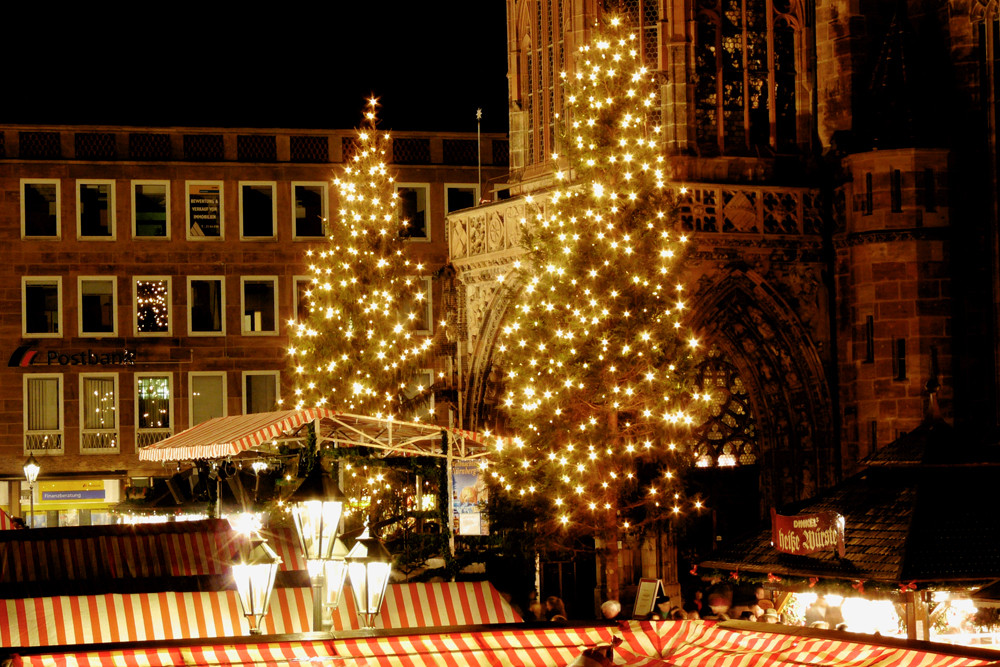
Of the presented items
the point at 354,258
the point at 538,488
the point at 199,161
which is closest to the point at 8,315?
the point at 199,161

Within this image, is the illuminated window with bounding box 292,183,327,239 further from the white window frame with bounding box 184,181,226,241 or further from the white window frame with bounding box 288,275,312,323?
the white window frame with bounding box 184,181,226,241

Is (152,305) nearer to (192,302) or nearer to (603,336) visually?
(192,302)

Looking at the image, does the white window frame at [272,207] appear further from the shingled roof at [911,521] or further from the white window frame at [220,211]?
the shingled roof at [911,521]

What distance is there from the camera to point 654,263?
18656 mm

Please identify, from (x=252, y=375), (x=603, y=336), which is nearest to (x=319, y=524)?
(x=603, y=336)

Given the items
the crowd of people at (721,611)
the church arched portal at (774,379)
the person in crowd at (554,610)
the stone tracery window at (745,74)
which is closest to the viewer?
the crowd of people at (721,611)

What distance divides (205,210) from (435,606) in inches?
904

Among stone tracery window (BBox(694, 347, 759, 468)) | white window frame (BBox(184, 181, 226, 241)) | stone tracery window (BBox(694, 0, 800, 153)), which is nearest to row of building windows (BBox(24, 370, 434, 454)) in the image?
white window frame (BBox(184, 181, 226, 241))

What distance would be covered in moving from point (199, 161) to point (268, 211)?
194 centimetres

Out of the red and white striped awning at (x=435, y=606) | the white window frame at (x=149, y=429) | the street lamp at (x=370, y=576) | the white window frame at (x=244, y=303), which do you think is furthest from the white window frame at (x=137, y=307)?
the street lamp at (x=370, y=576)

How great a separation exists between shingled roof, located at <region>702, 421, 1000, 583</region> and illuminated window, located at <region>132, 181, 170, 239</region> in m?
24.4

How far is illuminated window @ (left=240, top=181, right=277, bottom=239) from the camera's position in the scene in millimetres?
36219

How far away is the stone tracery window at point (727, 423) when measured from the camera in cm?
2316

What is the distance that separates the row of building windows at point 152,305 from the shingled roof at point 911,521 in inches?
900
